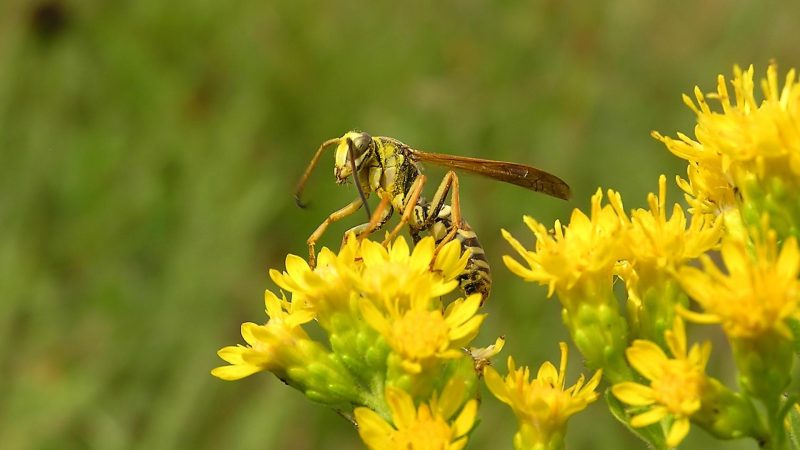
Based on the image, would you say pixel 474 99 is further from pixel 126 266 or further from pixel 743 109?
pixel 743 109

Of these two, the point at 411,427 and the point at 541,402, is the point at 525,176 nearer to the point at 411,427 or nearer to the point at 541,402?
the point at 541,402

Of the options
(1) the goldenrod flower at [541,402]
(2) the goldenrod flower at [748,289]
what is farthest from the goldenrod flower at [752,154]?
(1) the goldenrod flower at [541,402]

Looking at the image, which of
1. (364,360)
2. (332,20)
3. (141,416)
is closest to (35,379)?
(141,416)

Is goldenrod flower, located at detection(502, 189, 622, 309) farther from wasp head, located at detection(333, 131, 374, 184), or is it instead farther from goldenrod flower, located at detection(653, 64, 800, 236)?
wasp head, located at detection(333, 131, 374, 184)

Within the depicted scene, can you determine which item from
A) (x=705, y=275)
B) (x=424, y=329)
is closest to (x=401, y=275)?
(x=424, y=329)

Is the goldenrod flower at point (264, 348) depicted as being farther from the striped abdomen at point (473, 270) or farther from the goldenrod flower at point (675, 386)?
the goldenrod flower at point (675, 386)
